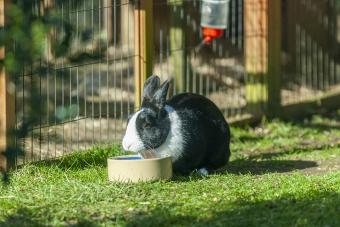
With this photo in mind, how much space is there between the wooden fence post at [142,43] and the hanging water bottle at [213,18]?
1205 millimetres

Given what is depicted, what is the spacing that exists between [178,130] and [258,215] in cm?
138

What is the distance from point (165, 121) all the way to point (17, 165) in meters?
1.14

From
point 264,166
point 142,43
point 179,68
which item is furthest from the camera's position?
point 179,68

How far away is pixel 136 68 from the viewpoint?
7.90 metres

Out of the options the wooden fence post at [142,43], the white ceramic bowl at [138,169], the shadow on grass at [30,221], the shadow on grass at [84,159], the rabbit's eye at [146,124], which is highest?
the wooden fence post at [142,43]

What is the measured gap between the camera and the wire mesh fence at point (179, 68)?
730 centimetres

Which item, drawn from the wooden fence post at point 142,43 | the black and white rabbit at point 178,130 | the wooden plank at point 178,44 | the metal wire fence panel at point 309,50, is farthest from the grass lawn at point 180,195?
the metal wire fence panel at point 309,50

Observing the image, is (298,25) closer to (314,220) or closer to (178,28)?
(178,28)

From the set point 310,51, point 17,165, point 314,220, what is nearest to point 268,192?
point 314,220

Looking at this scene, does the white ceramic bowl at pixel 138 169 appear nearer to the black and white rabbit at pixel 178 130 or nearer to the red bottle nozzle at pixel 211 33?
the black and white rabbit at pixel 178 130

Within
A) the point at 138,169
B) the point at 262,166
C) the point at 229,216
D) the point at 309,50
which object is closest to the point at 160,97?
the point at 138,169

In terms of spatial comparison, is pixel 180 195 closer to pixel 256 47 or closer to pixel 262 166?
pixel 262 166

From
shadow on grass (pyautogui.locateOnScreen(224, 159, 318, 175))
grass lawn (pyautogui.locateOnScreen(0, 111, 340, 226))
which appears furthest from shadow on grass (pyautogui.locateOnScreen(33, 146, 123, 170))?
shadow on grass (pyautogui.locateOnScreen(224, 159, 318, 175))

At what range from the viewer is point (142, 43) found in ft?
25.8
